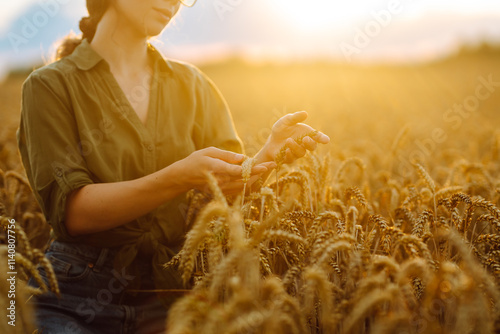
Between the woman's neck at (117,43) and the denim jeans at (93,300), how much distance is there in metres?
0.92

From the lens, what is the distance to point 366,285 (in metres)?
0.99

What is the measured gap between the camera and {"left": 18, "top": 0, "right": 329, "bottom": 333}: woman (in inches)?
61.9

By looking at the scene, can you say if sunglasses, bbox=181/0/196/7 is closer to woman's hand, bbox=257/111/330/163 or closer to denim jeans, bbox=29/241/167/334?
woman's hand, bbox=257/111/330/163

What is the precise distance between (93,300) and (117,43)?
1.23 m

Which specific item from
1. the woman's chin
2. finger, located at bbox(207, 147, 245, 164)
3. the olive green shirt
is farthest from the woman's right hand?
the woman's chin

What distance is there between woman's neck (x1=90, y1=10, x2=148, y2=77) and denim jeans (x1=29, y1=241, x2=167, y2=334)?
92 centimetres

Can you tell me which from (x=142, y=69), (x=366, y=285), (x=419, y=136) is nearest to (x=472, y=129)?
(x=419, y=136)

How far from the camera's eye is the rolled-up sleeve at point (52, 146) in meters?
1.60

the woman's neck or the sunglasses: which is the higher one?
the sunglasses

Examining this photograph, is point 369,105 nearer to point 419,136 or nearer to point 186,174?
point 419,136

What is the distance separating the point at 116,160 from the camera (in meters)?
1.81

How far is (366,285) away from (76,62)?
1.62 m

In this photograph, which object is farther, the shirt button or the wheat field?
the shirt button

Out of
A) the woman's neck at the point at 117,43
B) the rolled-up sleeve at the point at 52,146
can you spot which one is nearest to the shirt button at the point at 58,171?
the rolled-up sleeve at the point at 52,146
